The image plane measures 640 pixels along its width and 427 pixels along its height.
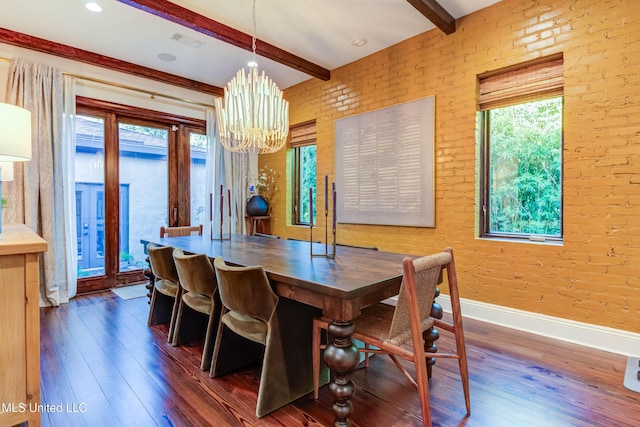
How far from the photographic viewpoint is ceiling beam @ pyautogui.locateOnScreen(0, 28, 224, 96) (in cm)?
339

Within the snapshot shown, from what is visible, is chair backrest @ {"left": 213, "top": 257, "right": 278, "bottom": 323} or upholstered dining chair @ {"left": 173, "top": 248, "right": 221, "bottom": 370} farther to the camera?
upholstered dining chair @ {"left": 173, "top": 248, "right": 221, "bottom": 370}

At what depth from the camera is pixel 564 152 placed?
8.67 feet

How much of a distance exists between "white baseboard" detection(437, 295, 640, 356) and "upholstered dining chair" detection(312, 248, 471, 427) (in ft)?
4.92

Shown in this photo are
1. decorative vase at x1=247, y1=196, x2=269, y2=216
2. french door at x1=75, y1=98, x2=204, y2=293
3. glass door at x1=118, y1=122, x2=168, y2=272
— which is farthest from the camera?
decorative vase at x1=247, y1=196, x2=269, y2=216

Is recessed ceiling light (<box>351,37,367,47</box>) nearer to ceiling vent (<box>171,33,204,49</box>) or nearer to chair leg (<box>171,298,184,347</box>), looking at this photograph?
ceiling vent (<box>171,33,204,49</box>)

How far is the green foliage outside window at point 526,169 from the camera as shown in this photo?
2.81 metres

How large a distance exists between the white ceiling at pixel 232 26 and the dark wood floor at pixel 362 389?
298 centimetres

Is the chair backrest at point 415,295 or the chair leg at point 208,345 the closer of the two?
the chair backrest at point 415,295

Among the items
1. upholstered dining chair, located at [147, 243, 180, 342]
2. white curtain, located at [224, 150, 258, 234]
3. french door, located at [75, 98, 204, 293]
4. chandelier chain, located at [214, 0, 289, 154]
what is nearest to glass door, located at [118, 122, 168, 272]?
french door, located at [75, 98, 204, 293]

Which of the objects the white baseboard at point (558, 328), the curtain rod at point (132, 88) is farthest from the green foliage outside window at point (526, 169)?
the curtain rod at point (132, 88)

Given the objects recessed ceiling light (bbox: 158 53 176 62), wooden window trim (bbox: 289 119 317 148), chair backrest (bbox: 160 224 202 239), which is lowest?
chair backrest (bbox: 160 224 202 239)

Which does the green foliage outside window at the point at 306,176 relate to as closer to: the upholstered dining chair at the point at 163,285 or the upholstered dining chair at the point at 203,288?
the upholstered dining chair at the point at 163,285

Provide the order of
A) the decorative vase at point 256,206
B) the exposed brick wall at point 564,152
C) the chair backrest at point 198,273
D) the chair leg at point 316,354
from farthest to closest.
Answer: the decorative vase at point 256,206, the exposed brick wall at point 564,152, the chair backrest at point 198,273, the chair leg at point 316,354

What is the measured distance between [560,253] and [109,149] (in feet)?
16.8
